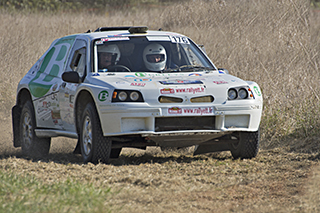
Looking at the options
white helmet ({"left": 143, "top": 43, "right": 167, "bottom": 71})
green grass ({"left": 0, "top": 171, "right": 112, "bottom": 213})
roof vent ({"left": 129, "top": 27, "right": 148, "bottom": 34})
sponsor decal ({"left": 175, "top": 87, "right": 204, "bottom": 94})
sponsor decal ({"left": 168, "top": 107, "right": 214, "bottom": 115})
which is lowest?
green grass ({"left": 0, "top": 171, "right": 112, "bottom": 213})

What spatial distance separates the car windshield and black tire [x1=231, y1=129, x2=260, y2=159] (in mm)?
1158

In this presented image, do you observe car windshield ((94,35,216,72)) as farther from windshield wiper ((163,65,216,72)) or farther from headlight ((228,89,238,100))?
headlight ((228,89,238,100))

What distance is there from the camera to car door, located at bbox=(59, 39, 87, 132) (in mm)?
7125

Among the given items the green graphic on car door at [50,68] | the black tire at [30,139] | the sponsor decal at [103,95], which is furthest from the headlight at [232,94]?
the black tire at [30,139]

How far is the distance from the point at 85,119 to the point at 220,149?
6.29 feet

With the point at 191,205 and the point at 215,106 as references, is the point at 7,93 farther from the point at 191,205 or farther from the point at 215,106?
the point at 191,205

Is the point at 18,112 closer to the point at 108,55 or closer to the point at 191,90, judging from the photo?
the point at 108,55

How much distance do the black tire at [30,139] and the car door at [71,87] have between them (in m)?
1.02

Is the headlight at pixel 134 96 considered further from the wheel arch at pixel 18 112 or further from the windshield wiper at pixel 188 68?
the wheel arch at pixel 18 112

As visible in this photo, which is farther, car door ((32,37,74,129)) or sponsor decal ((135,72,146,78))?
car door ((32,37,74,129))

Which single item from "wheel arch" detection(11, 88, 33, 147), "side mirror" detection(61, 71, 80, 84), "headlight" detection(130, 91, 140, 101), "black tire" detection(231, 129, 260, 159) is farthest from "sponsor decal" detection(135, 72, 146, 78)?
"wheel arch" detection(11, 88, 33, 147)

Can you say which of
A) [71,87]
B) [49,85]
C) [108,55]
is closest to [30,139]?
[49,85]

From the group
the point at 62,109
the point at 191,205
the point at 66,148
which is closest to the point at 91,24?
the point at 66,148

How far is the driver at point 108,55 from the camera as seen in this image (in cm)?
711
